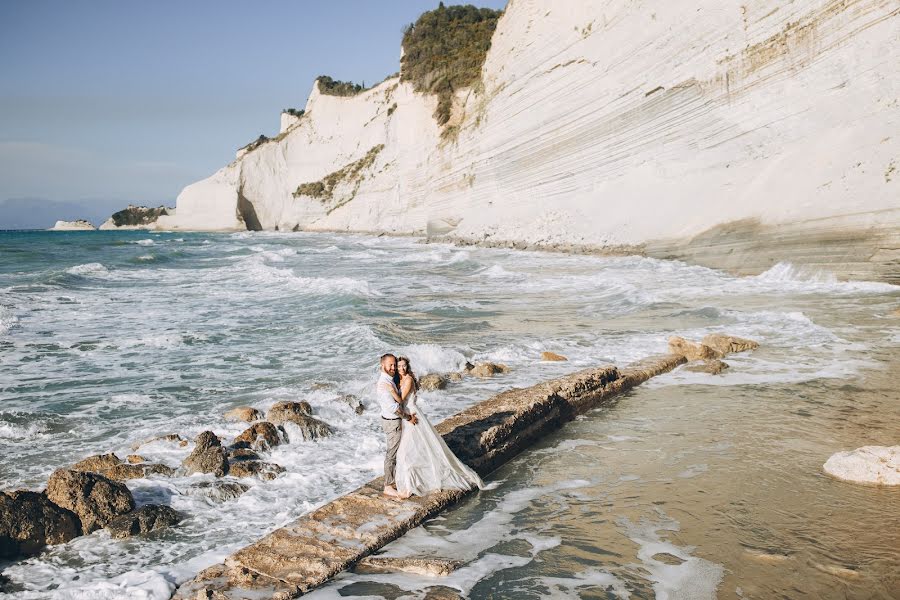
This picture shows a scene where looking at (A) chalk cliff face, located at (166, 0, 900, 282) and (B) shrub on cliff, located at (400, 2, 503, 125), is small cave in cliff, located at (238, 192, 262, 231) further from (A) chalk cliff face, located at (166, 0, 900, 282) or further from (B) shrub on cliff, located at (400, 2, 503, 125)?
(A) chalk cliff face, located at (166, 0, 900, 282)

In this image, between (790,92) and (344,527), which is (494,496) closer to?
(344,527)

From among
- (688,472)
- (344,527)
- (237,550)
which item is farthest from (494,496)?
(237,550)

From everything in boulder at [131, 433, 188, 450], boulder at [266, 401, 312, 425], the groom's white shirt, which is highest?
the groom's white shirt

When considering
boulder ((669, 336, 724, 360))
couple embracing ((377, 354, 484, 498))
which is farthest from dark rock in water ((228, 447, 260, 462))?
boulder ((669, 336, 724, 360))

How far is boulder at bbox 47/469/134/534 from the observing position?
15.7 feet

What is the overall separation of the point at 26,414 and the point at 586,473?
663 cm

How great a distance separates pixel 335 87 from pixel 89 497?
230 feet

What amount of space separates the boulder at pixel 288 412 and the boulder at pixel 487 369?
254 cm

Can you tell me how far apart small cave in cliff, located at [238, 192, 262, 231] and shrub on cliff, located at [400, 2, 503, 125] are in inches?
1307

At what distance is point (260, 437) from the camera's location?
6.55m

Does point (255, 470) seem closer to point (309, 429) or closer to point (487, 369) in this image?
point (309, 429)

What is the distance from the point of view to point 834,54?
16969mm

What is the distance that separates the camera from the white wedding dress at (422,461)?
4926 mm

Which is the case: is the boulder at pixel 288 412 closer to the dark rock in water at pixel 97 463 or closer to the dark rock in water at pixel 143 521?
the dark rock in water at pixel 97 463
